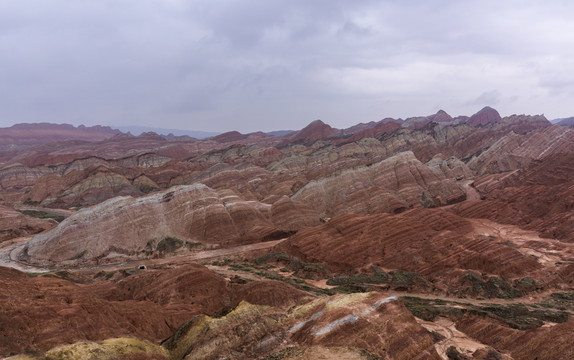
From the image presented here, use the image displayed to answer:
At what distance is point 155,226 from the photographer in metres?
54.6

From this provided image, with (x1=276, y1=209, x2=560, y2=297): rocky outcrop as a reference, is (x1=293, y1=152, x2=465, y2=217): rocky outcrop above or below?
above

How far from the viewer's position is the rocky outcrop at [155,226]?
5019cm

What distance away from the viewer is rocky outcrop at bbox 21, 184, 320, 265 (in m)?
50.2

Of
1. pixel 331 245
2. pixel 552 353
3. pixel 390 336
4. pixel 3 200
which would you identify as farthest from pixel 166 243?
pixel 3 200

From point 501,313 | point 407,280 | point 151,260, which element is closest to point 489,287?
point 501,313

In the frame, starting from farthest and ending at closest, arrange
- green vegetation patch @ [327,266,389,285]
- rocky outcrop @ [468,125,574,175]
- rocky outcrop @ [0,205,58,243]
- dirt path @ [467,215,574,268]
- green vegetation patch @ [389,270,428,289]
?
rocky outcrop @ [468,125,574,175], rocky outcrop @ [0,205,58,243], dirt path @ [467,215,574,268], green vegetation patch @ [327,266,389,285], green vegetation patch @ [389,270,428,289]

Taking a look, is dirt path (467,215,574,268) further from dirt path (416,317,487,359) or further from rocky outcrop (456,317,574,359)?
dirt path (416,317,487,359)

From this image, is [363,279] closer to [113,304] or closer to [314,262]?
[314,262]

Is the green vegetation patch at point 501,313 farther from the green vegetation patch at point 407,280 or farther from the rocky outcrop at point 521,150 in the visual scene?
the rocky outcrop at point 521,150

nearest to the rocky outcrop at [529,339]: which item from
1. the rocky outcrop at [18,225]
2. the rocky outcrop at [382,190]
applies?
the rocky outcrop at [382,190]

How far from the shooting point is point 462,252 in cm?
3916

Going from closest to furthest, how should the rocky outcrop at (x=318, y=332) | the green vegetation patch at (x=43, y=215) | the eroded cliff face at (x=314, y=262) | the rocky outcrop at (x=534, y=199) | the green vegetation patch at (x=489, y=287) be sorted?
1. the rocky outcrop at (x=318, y=332)
2. the eroded cliff face at (x=314, y=262)
3. the green vegetation patch at (x=489, y=287)
4. the rocky outcrop at (x=534, y=199)
5. the green vegetation patch at (x=43, y=215)

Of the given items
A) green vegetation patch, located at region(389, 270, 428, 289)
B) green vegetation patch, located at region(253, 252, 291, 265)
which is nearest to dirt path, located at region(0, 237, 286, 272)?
green vegetation patch, located at region(253, 252, 291, 265)

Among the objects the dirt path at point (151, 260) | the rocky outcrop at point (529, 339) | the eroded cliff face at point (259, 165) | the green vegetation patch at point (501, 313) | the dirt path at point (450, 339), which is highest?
the eroded cliff face at point (259, 165)
